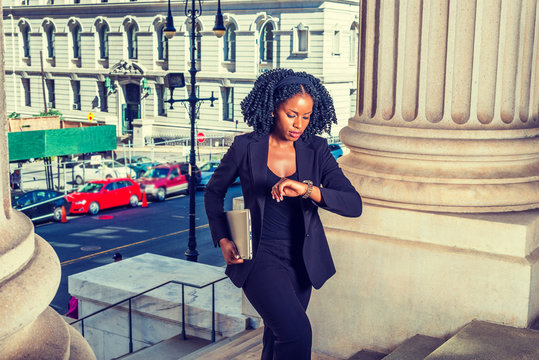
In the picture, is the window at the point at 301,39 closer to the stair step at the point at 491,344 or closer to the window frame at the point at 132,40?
the window frame at the point at 132,40

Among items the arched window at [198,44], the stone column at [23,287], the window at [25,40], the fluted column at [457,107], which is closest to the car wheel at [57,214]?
the fluted column at [457,107]

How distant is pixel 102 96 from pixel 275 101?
51833mm

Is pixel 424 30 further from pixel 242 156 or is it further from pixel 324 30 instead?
pixel 324 30

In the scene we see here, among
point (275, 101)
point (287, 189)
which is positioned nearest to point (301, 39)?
point (275, 101)

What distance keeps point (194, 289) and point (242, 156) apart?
4.19 metres

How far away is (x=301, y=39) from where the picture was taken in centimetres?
4594

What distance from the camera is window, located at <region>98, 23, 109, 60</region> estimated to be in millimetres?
54438

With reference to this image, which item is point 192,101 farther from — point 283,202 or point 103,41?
point 103,41

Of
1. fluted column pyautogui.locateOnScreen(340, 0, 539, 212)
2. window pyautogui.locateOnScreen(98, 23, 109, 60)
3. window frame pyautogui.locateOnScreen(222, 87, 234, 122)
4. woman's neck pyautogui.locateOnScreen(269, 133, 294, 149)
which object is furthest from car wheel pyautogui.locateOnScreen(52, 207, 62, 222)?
window pyautogui.locateOnScreen(98, 23, 109, 60)

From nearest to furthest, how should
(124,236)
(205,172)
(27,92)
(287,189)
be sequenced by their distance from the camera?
(287,189) → (124,236) → (205,172) → (27,92)

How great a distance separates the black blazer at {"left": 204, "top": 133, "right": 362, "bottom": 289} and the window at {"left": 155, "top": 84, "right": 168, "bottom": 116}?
47.3m

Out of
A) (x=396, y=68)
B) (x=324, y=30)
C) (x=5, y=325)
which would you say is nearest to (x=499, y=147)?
(x=396, y=68)

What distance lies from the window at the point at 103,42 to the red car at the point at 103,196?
90.7 ft

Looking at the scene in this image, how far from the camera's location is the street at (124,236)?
2089cm
